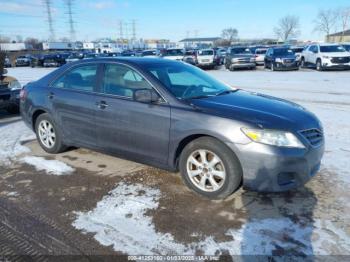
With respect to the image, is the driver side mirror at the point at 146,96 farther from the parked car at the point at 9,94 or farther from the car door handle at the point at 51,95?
the parked car at the point at 9,94

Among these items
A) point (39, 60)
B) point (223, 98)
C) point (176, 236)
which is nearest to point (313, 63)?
point (223, 98)

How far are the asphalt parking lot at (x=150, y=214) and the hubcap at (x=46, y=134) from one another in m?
0.46

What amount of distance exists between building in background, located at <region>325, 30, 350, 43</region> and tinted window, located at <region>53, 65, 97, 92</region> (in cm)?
8686

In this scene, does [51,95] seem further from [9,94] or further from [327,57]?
[327,57]

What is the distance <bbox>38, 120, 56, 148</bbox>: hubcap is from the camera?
18.1 feet

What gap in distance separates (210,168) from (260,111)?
0.87m

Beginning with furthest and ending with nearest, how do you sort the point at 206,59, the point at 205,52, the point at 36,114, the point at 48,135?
the point at 205,52 → the point at 206,59 → the point at 36,114 → the point at 48,135

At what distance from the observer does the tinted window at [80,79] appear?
484 centimetres

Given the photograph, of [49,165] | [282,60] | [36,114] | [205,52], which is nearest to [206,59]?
[205,52]

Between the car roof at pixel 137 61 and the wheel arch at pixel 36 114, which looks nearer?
the car roof at pixel 137 61

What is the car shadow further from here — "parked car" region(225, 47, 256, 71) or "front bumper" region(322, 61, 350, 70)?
"parked car" region(225, 47, 256, 71)

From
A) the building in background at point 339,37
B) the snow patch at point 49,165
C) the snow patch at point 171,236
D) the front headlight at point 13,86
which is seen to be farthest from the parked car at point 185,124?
the building in background at point 339,37

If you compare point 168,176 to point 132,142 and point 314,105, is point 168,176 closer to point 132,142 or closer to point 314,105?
point 132,142

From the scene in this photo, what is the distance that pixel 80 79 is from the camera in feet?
16.5
